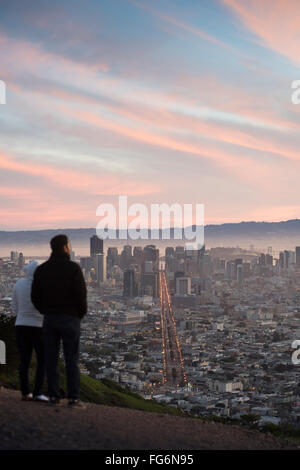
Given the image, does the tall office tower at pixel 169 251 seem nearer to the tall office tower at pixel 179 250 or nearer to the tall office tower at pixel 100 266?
the tall office tower at pixel 179 250

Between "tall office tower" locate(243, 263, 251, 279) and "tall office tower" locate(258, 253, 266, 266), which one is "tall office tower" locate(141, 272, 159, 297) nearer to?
"tall office tower" locate(243, 263, 251, 279)

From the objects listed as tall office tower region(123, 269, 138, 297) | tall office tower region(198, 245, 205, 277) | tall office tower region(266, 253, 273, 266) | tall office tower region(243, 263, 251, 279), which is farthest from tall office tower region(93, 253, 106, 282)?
tall office tower region(266, 253, 273, 266)

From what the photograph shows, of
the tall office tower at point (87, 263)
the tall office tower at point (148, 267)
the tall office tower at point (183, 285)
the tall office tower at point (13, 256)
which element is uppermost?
the tall office tower at point (13, 256)

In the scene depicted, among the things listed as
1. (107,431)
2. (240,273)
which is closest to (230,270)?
(240,273)

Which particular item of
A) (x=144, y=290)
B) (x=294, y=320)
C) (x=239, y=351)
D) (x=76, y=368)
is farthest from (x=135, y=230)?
(x=76, y=368)

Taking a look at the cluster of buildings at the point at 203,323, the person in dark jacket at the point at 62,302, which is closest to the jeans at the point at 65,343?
the person in dark jacket at the point at 62,302
